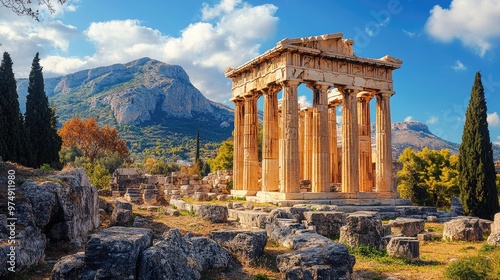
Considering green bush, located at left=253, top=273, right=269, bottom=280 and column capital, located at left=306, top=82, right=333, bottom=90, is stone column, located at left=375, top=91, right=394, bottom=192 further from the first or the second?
green bush, located at left=253, top=273, right=269, bottom=280

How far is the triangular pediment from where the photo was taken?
75.3ft

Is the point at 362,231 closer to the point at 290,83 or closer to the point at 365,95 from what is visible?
the point at 290,83

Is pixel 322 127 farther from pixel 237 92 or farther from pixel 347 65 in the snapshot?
pixel 237 92

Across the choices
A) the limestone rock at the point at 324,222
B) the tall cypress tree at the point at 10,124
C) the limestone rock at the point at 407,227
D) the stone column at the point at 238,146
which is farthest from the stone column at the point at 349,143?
the tall cypress tree at the point at 10,124

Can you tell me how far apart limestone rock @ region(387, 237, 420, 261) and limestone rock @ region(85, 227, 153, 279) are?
7.07m

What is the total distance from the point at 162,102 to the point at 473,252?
114628mm

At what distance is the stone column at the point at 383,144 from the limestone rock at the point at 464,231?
10.3 metres

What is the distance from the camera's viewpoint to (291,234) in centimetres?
1148

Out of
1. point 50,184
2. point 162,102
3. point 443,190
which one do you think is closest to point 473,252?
point 50,184

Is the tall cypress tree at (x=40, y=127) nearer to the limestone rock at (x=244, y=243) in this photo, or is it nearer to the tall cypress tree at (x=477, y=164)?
the limestone rock at (x=244, y=243)

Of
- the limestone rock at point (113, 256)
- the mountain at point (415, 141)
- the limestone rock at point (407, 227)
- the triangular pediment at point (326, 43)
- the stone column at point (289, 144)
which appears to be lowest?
the limestone rock at point (407, 227)

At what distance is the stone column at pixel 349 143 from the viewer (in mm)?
24656

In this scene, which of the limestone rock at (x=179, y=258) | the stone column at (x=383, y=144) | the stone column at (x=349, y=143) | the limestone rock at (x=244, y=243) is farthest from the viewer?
the stone column at (x=383, y=144)

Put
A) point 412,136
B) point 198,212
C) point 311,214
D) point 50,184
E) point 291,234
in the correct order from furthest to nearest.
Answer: point 412,136 → point 198,212 → point 311,214 → point 291,234 → point 50,184
